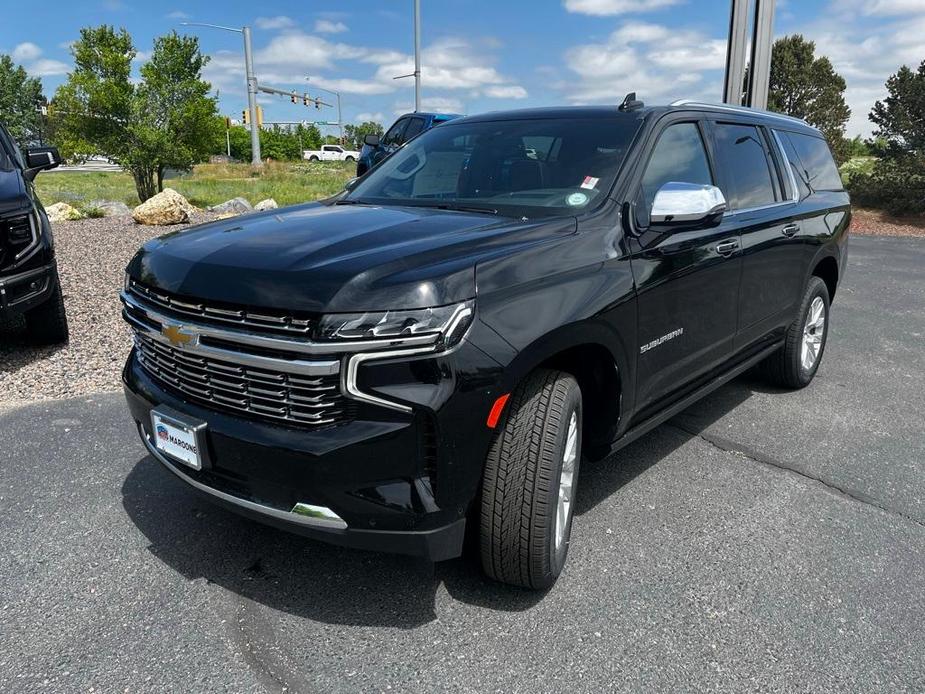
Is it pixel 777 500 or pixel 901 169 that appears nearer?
pixel 777 500

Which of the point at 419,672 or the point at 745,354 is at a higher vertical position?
the point at 745,354

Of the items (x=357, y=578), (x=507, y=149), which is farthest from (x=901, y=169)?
(x=357, y=578)

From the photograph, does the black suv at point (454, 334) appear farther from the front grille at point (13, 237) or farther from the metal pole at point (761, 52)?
the metal pole at point (761, 52)

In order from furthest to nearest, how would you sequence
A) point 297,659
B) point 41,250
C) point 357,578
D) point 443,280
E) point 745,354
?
point 41,250 → point 745,354 → point 357,578 → point 297,659 → point 443,280

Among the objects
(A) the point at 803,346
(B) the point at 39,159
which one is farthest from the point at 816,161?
(B) the point at 39,159

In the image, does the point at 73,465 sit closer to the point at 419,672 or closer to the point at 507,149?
the point at 419,672

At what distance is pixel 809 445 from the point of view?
4277mm

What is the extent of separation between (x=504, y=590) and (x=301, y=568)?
2.69ft

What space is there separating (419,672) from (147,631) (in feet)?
3.19

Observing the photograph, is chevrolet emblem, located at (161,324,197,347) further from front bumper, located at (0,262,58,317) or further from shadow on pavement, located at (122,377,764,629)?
front bumper, located at (0,262,58,317)

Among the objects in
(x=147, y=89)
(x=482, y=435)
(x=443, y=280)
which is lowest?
(x=482, y=435)

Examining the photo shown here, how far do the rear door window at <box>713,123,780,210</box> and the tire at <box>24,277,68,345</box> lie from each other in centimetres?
474

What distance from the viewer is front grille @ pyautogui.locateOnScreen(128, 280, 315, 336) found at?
2.25m

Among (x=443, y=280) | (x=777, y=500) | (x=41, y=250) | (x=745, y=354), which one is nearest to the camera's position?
(x=443, y=280)
